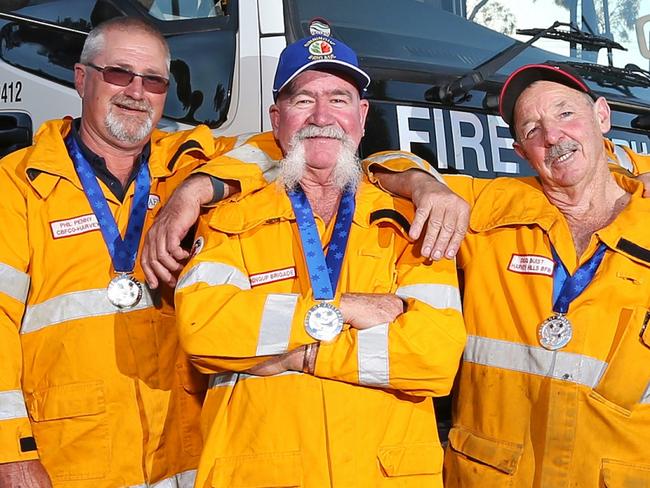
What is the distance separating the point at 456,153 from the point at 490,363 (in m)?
0.99

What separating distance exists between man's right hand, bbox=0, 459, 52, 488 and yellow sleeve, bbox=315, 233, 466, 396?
3.22ft

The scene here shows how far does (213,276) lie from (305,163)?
0.50 meters

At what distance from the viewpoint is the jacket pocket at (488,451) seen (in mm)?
2902

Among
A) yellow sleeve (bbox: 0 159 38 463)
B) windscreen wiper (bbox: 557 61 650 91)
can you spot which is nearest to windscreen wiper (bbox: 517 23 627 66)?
windscreen wiper (bbox: 557 61 650 91)

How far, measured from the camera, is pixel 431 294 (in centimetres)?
277

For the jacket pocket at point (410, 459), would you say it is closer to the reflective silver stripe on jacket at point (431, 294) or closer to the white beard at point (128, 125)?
the reflective silver stripe on jacket at point (431, 294)

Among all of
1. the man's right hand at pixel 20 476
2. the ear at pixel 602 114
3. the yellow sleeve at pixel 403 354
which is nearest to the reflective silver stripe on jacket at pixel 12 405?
the man's right hand at pixel 20 476

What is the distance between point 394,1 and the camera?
13.6 feet

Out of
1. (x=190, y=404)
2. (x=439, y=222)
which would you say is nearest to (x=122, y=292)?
(x=190, y=404)

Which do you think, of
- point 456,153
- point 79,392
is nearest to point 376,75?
point 456,153

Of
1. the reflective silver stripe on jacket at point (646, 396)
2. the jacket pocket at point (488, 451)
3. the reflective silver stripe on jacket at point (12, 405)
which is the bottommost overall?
the jacket pocket at point (488, 451)

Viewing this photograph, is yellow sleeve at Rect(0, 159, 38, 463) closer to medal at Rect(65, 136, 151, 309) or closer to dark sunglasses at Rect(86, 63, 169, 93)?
medal at Rect(65, 136, 151, 309)

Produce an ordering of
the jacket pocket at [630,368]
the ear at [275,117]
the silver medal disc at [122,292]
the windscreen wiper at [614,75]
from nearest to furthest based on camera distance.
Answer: the jacket pocket at [630,368]
the silver medal disc at [122,292]
the ear at [275,117]
the windscreen wiper at [614,75]

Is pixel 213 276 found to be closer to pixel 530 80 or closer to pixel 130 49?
pixel 130 49
